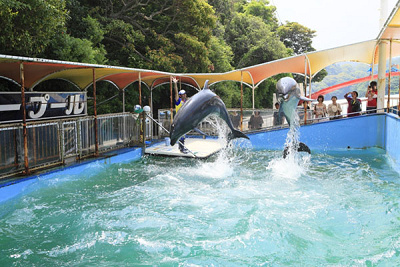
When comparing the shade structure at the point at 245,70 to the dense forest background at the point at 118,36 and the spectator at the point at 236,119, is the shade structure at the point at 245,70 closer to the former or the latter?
the dense forest background at the point at 118,36

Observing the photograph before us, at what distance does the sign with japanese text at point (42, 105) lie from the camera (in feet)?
32.5

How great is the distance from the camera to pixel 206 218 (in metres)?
6.66

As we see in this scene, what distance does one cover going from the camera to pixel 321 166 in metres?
11.0

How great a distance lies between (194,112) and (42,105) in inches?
231

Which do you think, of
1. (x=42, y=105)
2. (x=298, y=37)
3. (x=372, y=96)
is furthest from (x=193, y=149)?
(x=298, y=37)

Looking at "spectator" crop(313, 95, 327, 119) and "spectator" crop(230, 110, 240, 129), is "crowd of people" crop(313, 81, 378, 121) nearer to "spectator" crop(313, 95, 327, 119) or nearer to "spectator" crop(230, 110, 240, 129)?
"spectator" crop(313, 95, 327, 119)

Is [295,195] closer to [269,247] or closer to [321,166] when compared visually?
[269,247]

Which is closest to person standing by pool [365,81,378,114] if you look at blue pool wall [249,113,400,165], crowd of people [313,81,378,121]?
crowd of people [313,81,378,121]

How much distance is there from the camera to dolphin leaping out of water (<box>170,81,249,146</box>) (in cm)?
718

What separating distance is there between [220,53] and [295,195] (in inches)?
791

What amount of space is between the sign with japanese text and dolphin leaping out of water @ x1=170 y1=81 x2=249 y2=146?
5.45 metres

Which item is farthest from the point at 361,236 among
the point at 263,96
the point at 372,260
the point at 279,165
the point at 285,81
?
the point at 263,96

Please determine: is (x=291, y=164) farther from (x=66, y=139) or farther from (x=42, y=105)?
(x=42, y=105)

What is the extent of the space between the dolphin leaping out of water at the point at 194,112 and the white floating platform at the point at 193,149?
3.94 meters
